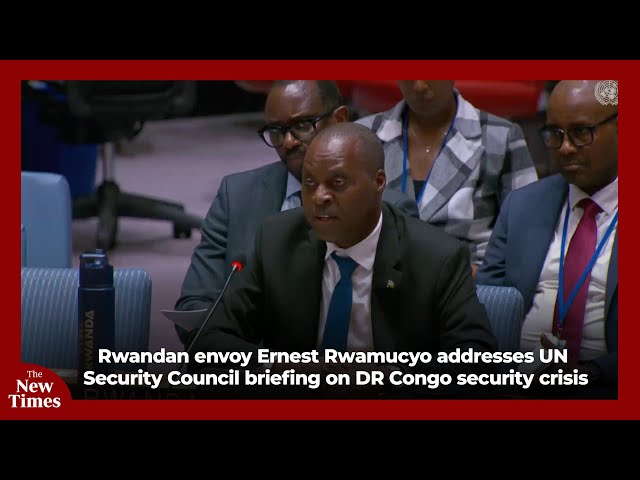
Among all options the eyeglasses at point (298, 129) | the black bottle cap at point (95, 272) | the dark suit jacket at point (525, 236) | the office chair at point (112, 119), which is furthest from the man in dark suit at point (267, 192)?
the office chair at point (112, 119)

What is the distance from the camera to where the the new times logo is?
10.5 feet

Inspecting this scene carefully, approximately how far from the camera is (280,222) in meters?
3.37

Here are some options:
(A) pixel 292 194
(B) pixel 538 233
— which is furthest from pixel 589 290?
(A) pixel 292 194

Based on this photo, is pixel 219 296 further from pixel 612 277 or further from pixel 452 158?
pixel 452 158

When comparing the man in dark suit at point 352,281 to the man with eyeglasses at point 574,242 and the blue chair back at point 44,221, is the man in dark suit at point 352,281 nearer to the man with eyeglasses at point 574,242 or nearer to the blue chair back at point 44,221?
the man with eyeglasses at point 574,242

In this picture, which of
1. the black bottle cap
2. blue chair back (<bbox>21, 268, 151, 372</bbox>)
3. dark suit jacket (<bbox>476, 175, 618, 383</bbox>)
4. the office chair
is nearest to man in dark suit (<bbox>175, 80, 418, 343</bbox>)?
blue chair back (<bbox>21, 268, 151, 372</bbox>)

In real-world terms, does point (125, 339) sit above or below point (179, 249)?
below

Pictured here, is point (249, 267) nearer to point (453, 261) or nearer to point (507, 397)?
point (453, 261)

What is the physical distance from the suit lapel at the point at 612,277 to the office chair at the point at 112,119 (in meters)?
3.11

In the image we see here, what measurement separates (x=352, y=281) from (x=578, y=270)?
1.91 feet

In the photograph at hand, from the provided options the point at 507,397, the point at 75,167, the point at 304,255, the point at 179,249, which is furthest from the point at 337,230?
the point at 75,167

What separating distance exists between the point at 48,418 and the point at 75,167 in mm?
3713

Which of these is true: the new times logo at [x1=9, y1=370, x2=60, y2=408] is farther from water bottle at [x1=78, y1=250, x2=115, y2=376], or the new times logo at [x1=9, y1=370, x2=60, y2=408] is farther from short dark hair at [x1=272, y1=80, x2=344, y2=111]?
short dark hair at [x1=272, y1=80, x2=344, y2=111]

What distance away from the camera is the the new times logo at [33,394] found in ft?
10.5
